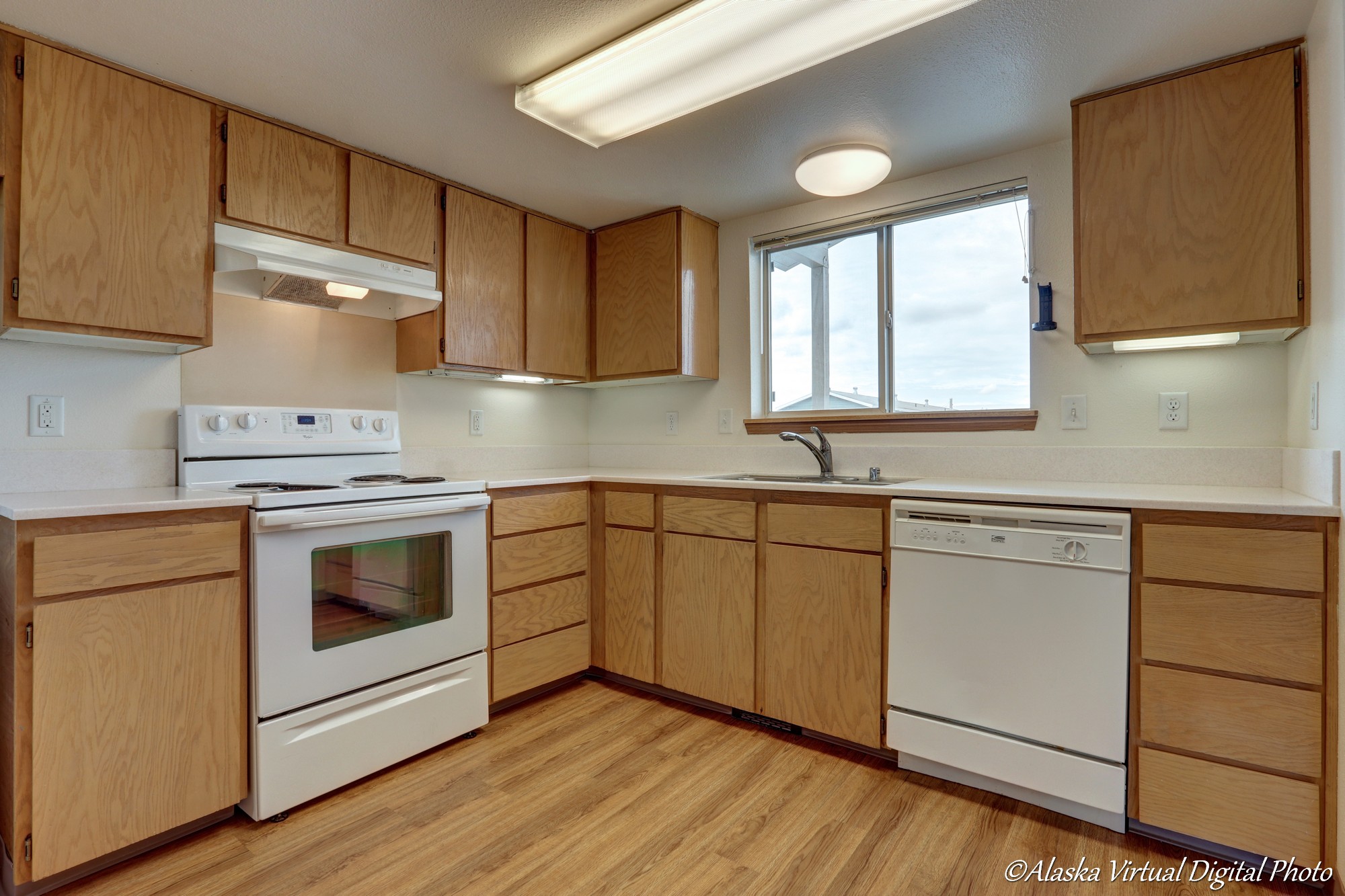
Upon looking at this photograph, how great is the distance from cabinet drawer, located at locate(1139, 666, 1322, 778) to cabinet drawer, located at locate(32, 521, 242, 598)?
2.43 m

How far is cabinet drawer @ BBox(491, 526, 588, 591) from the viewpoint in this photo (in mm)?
2541

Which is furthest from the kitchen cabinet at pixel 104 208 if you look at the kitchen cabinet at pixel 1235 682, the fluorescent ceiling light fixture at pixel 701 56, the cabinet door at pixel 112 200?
the kitchen cabinet at pixel 1235 682

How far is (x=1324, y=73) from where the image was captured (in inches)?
62.9

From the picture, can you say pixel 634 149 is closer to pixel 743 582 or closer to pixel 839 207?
pixel 839 207

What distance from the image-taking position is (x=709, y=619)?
2555 millimetres

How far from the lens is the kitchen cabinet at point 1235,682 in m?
1.54

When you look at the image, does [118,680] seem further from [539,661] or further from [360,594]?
[539,661]

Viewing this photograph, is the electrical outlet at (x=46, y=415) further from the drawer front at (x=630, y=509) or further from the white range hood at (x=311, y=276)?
the drawer front at (x=630, y=509)

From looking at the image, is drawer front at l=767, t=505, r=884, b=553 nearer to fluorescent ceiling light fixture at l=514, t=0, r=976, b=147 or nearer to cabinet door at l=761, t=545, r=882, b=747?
cabinet door at l=761, t=545, r=882, b=747

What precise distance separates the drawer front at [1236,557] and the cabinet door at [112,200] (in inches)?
108

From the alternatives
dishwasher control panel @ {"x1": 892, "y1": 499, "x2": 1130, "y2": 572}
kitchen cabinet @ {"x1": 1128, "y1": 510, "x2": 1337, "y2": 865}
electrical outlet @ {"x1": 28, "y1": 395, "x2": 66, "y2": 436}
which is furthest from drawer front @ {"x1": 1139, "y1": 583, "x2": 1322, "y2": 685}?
electrical outlet @ {"x1": 28, "y1": 395, "x2": 66, "y2": 436}

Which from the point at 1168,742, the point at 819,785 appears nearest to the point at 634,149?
the point at 819,785

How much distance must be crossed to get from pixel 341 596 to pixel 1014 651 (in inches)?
77.8

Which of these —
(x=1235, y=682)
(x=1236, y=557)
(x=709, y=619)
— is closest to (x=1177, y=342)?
(x=1236, y=557)
